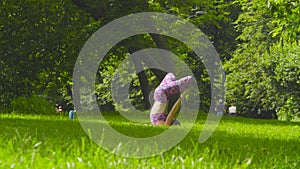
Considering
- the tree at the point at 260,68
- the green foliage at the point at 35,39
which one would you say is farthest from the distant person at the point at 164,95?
the tree at the point at 260,68

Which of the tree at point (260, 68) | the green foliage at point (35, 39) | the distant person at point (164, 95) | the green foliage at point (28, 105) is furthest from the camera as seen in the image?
the tree at point (260, 68)

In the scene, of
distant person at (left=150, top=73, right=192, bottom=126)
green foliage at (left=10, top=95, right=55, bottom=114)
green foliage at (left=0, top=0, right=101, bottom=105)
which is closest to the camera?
distant person at (left=150, top=73, right=192, bottom=126)

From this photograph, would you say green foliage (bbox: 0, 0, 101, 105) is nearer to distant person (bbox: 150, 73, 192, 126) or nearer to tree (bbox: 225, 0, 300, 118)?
distant person (bbox: 150, 73, 192, 126)

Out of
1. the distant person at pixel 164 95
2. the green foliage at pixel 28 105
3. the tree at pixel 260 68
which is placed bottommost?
the distant person at pixel 164 95

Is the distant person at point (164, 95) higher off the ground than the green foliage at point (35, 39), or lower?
lower

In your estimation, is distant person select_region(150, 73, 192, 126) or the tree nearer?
distant person select_region(150, 73, 192, 126)

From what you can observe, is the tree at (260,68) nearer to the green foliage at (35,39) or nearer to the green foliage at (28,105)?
the green foliage at (35,39)

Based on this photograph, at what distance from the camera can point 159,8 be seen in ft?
93.0

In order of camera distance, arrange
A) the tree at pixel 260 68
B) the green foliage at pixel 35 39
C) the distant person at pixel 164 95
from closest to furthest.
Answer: the distant person at pixel 164 95, the green foliage at pixel 35 39, the tree at pixel 260 68

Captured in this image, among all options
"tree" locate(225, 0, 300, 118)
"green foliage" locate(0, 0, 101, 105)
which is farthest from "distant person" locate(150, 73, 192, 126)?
"tree" locate(225, 0, 300, 118)

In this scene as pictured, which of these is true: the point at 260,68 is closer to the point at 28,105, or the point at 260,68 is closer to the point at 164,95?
the point at 28,105

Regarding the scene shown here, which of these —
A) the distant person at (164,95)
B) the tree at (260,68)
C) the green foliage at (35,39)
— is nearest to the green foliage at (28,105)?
the green foliage at (35,39)

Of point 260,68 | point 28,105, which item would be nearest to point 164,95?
point 28,105

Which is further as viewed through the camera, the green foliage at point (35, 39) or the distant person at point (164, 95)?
the green foliage at point (35, 39)
